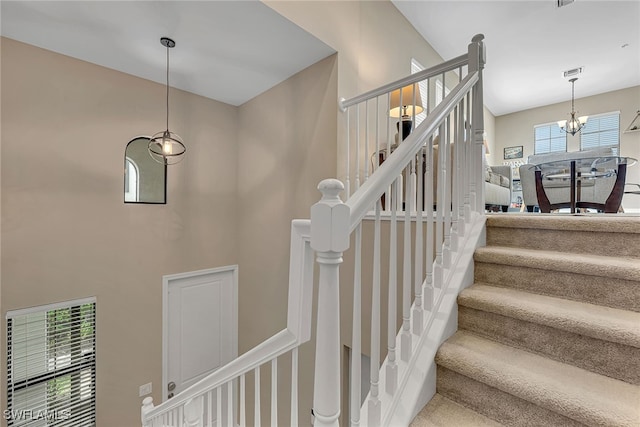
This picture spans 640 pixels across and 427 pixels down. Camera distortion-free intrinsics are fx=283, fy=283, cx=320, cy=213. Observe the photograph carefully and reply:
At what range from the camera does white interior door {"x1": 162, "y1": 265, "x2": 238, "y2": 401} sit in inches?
136

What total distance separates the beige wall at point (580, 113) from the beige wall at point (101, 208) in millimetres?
7103

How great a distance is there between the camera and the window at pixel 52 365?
8.38 feet

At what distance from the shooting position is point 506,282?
1467mm

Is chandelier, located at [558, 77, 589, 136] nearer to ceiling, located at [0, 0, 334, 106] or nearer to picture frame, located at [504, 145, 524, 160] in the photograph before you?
picture frame, located at [504, 145, 524, 160]

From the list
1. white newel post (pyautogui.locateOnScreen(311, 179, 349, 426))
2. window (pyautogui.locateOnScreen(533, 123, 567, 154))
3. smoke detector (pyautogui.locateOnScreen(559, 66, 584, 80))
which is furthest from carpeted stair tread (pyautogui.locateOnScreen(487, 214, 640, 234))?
window (pyautogui.locateOnScreen(533, 123, 567, 154))

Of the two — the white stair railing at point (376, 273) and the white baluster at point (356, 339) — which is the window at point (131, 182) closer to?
the white stair railing at point (376, 273)

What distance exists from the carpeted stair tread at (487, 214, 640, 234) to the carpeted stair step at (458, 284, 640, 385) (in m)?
0.42

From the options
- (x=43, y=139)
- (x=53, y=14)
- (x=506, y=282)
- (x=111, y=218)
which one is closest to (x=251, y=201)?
(x=111, y=218)

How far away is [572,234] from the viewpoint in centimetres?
149

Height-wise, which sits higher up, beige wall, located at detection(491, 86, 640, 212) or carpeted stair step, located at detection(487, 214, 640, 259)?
beige wall, located at detection(491, 86, 640, 212)

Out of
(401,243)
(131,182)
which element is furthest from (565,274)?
(131,182)

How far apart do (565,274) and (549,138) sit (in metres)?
7.05

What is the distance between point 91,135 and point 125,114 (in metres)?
0.42

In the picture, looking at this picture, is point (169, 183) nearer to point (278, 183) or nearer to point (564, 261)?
point (278, 183)
